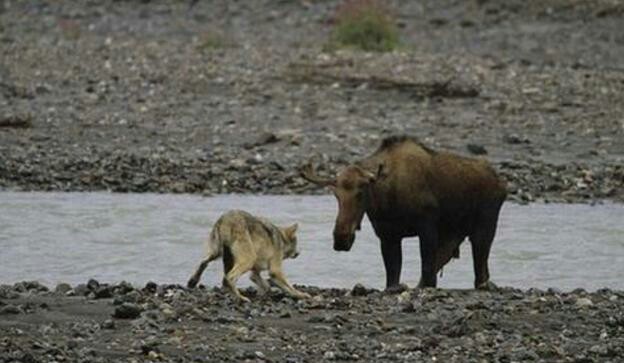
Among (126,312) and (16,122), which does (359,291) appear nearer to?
(126,312)

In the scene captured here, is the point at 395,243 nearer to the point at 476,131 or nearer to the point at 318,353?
the point at 318,353

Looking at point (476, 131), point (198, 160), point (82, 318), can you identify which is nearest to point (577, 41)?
point (476, 131)

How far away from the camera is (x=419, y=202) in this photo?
13289 millimetres

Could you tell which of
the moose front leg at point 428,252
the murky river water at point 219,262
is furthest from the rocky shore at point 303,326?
the murky river water at point 219,262

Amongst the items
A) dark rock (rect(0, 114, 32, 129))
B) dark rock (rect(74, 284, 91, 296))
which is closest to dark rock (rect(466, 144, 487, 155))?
dark rock (rect(0, 114, 32, 129))

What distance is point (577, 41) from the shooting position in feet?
105

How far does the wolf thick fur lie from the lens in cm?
1238

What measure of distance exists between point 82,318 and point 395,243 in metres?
2.72

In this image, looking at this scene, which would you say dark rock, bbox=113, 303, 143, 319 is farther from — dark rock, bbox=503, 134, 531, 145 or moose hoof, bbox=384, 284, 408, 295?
dark rock, bbox=503, 134, 531, 145

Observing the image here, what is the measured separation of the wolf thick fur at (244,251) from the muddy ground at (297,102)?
6785mm

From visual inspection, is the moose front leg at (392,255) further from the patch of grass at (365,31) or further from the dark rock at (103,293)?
the patch of grass at (365,31)

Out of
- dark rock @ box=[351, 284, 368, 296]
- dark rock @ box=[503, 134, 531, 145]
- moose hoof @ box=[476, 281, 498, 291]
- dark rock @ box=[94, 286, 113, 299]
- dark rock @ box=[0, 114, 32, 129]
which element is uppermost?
dark rock @ box=[94, 286, 113, 299]

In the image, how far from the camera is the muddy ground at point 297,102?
2016cm

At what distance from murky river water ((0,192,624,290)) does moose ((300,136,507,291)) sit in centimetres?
98
